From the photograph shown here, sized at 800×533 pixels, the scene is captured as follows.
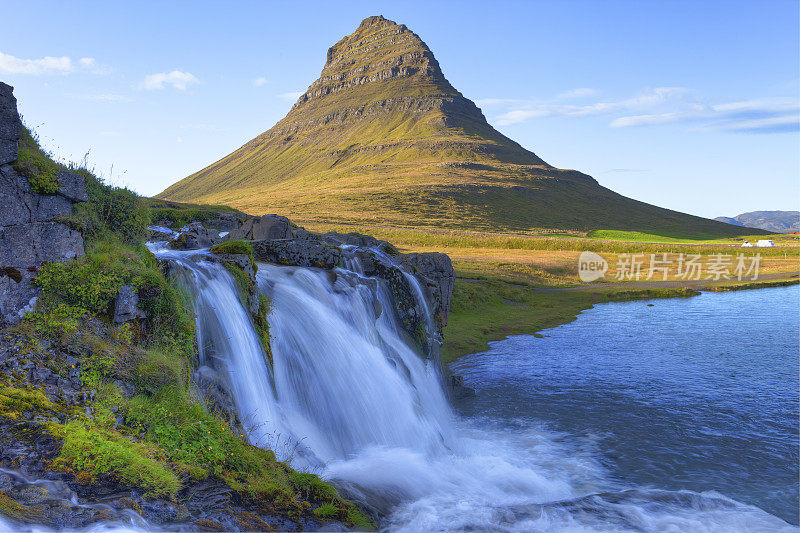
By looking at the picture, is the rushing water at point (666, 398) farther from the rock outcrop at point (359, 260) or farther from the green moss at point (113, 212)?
the green moss at point (113, 212)

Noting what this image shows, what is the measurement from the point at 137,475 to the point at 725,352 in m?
35.5

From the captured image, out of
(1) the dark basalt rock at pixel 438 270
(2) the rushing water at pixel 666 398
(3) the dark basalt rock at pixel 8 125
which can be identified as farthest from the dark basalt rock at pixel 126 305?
(1) the dark basalt rock at pixel 438 270

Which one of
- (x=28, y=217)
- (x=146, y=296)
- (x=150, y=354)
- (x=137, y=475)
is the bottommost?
(x=137, y=475)

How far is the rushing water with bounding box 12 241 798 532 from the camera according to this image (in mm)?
12195

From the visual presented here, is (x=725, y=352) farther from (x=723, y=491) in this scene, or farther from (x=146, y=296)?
(x=146, y=296)

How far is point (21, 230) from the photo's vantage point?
1034 cm

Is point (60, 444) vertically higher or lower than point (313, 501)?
higher

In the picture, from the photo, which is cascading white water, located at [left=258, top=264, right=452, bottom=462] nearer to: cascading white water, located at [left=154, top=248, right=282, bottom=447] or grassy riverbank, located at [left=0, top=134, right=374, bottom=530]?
cascading white water, located at [left=154, top=248, right=282, bottom=447]

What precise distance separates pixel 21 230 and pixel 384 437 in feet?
35.6

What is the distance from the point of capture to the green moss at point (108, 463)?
21.8 feet

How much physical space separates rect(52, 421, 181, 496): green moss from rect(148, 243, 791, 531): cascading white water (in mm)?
3150

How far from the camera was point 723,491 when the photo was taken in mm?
15000

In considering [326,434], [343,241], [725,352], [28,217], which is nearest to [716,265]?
[725,352]

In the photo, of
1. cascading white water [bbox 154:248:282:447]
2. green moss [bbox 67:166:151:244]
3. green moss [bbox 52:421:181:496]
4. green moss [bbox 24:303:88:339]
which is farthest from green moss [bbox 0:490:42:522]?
green moss [bbox 67:166:151:244]
